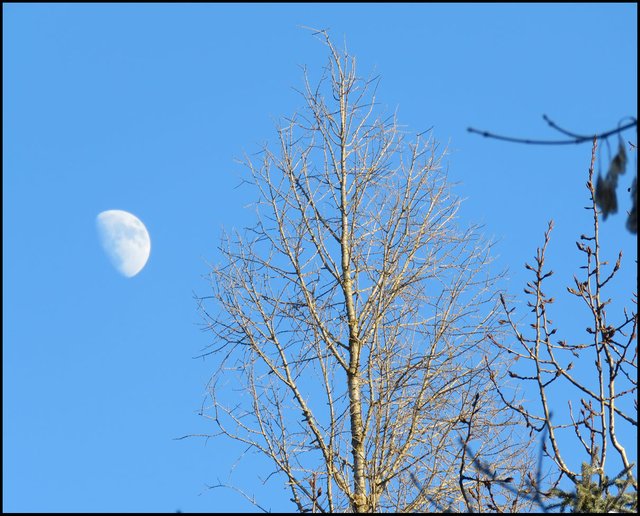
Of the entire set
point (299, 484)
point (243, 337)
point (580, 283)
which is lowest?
point (299, 484)

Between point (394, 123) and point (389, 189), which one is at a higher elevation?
point (394, 123)

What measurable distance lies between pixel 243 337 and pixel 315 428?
1.08 metres

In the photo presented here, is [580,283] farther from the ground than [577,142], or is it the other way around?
[580,283]

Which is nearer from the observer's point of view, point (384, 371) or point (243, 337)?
point (384, 371)

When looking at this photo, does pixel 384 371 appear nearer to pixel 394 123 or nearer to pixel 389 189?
pixel 389 189

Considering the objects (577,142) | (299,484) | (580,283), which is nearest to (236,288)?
(299,484)

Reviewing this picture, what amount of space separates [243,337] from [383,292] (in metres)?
1.19

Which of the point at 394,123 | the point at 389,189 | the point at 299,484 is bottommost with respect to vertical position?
the point at 299,484

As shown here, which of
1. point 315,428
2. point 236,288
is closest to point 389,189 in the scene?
point 236,288

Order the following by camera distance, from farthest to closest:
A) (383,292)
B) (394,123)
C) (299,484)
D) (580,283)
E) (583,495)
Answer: (394,123), (383,292), (299,484), (580,283), (583,495)

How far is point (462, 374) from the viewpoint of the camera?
7520 millimetres

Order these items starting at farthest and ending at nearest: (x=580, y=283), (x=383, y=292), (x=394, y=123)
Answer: (x=394, y=123)
(x=383, y=292)
(x=580, y=283)

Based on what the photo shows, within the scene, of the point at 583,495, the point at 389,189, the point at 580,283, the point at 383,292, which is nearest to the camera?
the point at 583,495

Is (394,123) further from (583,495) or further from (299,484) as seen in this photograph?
(583,495)
